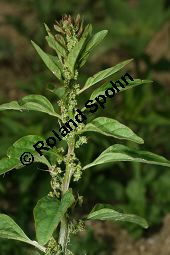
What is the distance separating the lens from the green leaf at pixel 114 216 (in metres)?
1.79

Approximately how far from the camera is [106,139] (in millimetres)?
3105

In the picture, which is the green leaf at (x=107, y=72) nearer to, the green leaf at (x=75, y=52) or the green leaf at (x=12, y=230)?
the green leaf at (x=75, y=52)

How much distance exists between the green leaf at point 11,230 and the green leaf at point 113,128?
33cm

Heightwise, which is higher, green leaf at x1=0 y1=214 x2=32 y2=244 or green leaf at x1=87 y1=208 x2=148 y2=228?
green leaf at x1=0 y1=214 x2=32 y2=244

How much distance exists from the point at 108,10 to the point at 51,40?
388cm

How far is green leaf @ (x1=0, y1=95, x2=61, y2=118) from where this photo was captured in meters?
1.76

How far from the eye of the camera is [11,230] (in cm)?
186

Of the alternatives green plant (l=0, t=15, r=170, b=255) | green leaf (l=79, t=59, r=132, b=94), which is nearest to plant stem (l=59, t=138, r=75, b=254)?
green plant (l=0, t=15, r=170, b=255)

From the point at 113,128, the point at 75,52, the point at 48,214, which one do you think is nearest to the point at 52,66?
the point at 75,52

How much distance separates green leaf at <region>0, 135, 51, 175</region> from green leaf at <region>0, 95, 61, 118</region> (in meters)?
0.08

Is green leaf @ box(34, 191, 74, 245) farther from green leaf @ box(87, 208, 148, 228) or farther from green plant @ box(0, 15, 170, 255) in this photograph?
green leaf @ box(87, 208, 148, 228)

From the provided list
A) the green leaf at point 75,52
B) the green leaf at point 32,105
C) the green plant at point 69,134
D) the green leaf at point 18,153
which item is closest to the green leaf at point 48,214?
the green plant at point 69,134

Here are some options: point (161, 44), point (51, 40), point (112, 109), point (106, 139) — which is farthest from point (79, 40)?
point (161, 44)

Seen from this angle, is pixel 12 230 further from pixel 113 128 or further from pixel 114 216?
pixel 113 128
